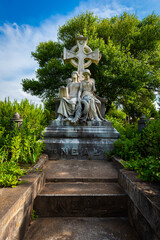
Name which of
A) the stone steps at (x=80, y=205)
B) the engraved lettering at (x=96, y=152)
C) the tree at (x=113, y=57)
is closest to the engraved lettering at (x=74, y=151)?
the engraved lettering at (x=96, y=152)

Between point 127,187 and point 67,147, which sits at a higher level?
point 67,147

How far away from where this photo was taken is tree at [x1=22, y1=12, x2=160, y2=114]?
11.3 m

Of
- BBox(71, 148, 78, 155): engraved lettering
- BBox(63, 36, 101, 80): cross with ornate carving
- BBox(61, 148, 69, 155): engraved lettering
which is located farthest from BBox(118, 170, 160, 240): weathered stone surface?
BBox(63, 36, 101, 80): cross with ornate carving

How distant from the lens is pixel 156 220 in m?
1.33

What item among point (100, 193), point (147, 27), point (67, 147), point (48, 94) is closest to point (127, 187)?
point (100, 193)

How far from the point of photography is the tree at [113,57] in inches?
446

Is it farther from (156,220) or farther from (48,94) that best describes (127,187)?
Answer: (48,94)

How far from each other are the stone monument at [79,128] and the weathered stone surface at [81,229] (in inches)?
83.8

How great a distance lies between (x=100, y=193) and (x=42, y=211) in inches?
34.3

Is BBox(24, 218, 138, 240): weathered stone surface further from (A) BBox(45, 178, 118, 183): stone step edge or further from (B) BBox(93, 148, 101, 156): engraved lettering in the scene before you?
(B) BBox(93, 148, 101, 156): engraved lettering

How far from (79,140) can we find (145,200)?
9.30ft

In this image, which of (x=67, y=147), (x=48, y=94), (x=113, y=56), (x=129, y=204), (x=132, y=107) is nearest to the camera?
(x=129, y=204)

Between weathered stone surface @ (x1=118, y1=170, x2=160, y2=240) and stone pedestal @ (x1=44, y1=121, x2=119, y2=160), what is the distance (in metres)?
1.87

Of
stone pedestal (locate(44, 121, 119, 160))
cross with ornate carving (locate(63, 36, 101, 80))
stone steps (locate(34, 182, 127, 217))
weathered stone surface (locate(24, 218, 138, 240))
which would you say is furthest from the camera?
cross with ornate carving (locate(63, 36, 101, 80))
